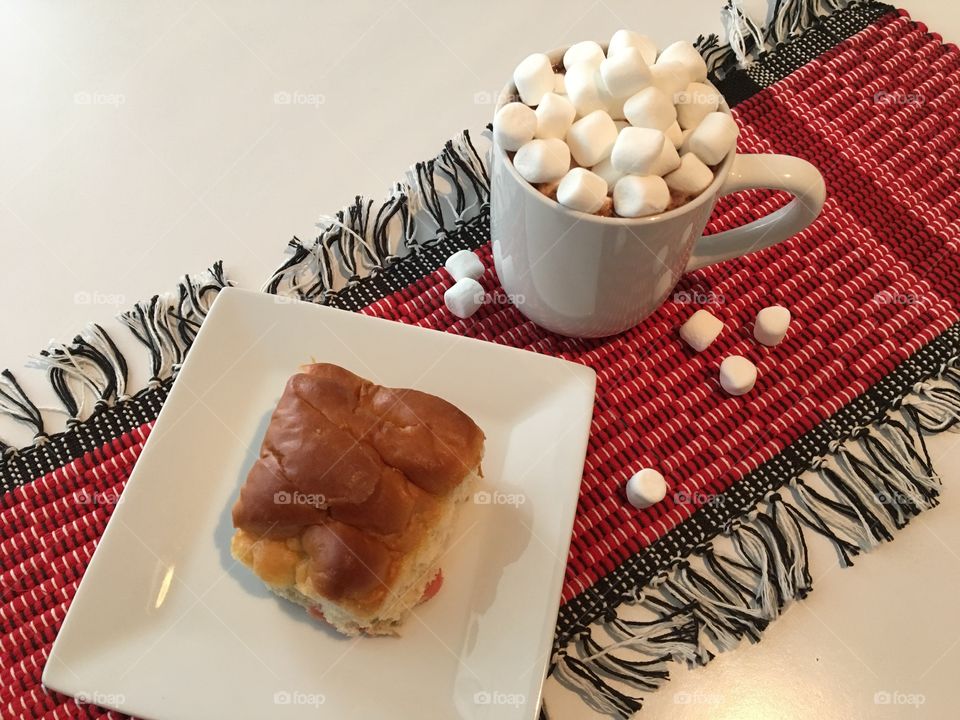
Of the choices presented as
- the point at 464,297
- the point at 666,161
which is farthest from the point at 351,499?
the point at 666,161

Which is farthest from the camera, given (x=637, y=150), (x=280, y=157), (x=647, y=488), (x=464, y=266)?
(x=280, y=157)

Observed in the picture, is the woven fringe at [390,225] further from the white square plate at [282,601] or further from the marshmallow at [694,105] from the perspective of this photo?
the marshmallow at [694,105]

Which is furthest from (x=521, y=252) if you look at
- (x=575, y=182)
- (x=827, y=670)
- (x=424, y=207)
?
(x=827, y=670)

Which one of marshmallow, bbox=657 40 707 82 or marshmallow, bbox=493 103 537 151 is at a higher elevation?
marshmallow, bbox=493 103 537 151

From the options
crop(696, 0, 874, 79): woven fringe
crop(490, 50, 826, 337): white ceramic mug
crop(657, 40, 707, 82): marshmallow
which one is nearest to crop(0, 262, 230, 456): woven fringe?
crop(490, 50, 826, 337): white ceramic mug

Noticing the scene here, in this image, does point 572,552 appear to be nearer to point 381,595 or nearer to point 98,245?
point 381,595

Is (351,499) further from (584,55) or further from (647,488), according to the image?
(584,55)

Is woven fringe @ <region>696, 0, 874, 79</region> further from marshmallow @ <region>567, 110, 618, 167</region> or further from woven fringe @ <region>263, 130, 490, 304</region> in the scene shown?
marshmallow @ <region>567, 110, 618, 167</region>
